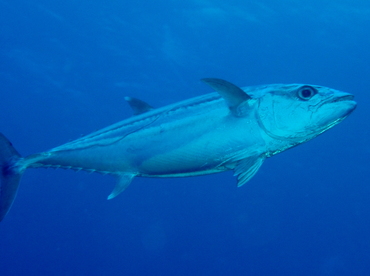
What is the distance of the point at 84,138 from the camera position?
2.79 metres

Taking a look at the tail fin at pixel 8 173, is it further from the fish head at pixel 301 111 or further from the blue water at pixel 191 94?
the blue water at pixel 191 94

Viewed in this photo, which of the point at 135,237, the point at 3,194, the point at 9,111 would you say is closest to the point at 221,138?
the point at 3,194

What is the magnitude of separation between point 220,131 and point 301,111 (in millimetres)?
546

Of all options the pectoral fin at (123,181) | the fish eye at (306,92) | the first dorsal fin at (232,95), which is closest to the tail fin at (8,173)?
the pectoral fin at (123,181)

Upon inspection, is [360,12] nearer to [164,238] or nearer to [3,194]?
[164,238]

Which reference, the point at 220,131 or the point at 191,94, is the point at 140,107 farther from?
the point at 191,94

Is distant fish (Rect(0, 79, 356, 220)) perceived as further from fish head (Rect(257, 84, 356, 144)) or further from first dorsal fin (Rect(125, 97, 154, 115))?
first dorsal fin (Rect(125, 97, 154, 115))

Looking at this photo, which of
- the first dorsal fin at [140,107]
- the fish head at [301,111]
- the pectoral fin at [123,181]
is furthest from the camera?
the first dorsal fin at [140,107]

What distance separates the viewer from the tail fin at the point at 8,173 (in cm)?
262

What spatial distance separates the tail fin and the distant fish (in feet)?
0.04

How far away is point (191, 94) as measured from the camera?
23.2 meters

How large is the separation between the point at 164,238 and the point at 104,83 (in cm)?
1168

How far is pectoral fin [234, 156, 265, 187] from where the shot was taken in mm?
2152

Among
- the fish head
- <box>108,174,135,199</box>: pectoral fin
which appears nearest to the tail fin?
<box>108,174,135,199</box>: pectoral fin
